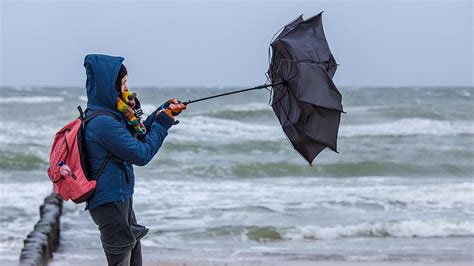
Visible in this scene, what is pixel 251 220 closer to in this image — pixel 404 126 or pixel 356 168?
pixel 356 168

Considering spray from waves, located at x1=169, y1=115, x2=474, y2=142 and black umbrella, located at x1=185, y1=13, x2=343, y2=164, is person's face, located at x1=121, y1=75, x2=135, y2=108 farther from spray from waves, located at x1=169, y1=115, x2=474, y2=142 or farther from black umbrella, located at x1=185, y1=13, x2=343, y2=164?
spray from waves, located at x1=169, y1=115, x2=474, y2=142

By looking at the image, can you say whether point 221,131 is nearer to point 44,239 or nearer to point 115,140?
point 44,239

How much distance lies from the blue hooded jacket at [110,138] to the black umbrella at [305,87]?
506 mm

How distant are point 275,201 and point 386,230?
2449 millimetres

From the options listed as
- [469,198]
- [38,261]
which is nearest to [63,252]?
[38,261]

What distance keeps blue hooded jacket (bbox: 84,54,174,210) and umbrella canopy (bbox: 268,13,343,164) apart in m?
0.71

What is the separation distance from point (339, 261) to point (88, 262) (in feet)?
7.66

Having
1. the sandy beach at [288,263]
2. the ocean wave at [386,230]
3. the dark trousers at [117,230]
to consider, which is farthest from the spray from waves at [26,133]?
the dark trousers at [117,230]

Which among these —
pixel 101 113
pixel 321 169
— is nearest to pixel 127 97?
pixel 101 113

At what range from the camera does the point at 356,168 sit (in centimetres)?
1608

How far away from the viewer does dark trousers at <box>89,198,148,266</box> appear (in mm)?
3842

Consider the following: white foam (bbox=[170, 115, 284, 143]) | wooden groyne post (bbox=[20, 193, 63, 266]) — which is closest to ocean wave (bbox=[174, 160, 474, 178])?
white foam (bbox=[170, 115, 284, 143])

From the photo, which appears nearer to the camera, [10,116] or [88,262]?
[88,262]

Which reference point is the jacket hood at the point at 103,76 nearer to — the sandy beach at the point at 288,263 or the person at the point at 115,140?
the person at the point at 115,140
